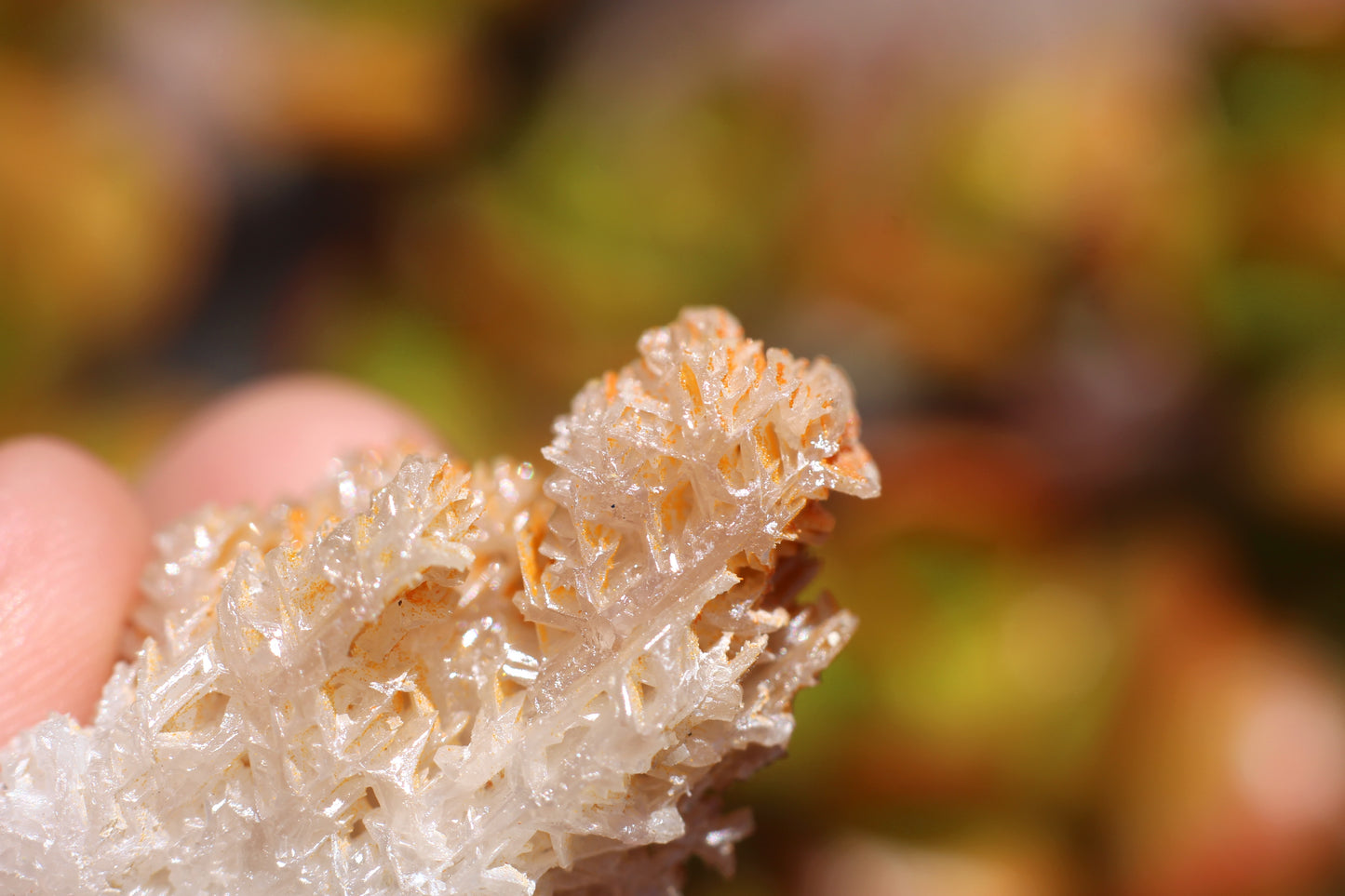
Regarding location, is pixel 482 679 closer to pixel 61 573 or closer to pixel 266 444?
pixel 61 573

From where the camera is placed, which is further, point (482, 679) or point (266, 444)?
point (266, 444)

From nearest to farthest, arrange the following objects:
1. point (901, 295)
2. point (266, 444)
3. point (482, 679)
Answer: point (482, 679) → point (266, 444) → point (901, 295)

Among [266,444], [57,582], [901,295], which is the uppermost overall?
[901,295]

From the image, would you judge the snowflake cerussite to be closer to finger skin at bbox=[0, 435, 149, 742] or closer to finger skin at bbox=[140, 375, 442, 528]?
finger skin at bbox=[0, 435, 149, 742]

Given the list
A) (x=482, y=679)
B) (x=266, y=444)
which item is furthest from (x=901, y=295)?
(x=482, y=679)

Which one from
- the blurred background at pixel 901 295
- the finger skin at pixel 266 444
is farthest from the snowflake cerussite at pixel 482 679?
the blurred background at pixel 901 295

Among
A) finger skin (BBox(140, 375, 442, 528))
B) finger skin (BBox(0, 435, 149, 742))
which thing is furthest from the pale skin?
finger skin (BBox(140, 375, 442, 528))
